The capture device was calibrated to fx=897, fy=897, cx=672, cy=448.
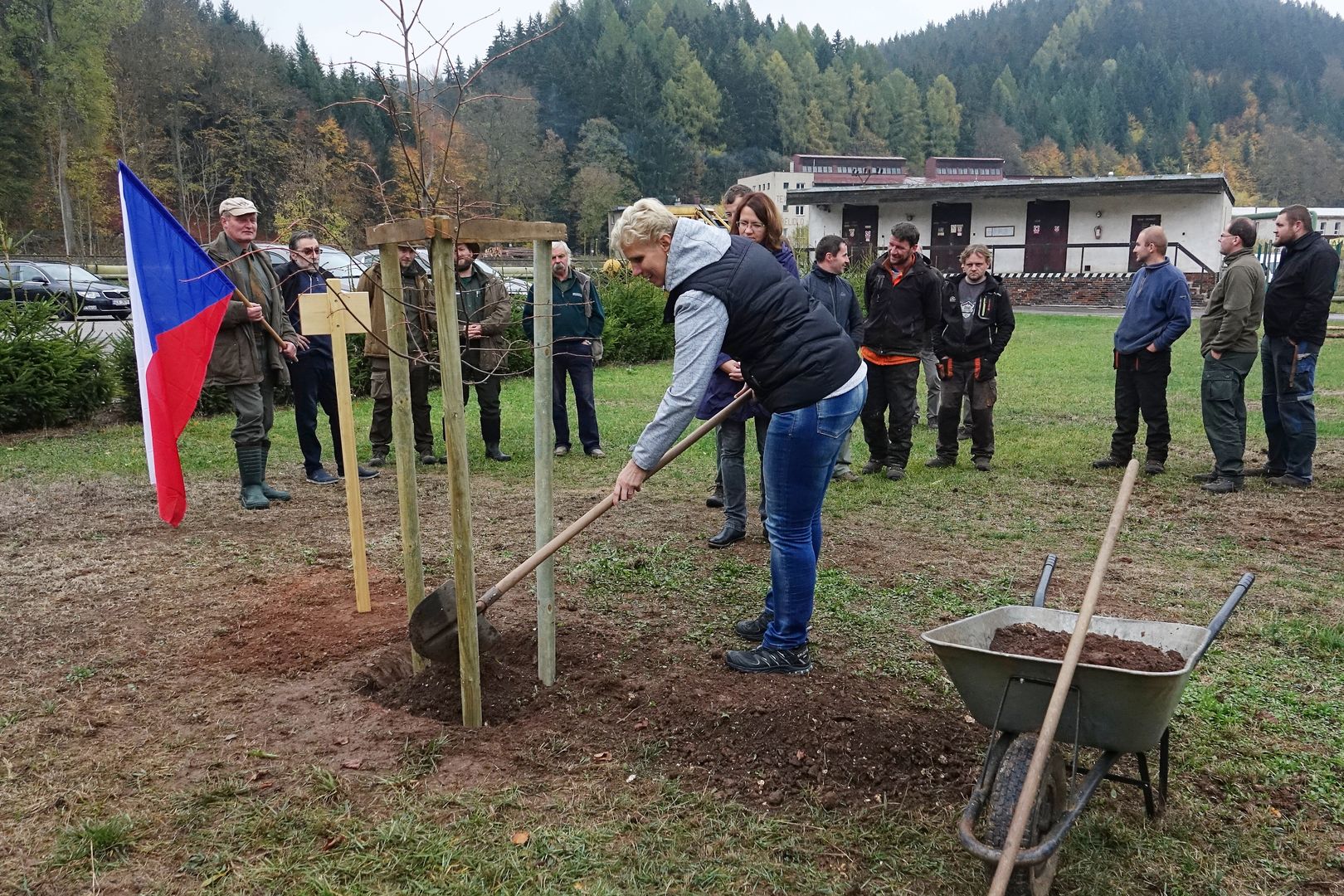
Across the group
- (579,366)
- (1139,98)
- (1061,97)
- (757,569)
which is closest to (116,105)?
(579,366)

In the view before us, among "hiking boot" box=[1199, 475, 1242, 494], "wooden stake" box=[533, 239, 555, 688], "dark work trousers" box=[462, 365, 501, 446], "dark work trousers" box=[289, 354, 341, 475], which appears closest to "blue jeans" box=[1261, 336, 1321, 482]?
"hiking boot" box=[1199, 475, 1242, 494]

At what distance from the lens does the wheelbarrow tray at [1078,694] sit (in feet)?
7.30

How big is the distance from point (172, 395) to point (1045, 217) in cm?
3474

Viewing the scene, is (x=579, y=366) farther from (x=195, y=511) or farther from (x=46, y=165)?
(x=46, y=165)

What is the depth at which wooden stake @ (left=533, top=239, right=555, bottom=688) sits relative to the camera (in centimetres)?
320

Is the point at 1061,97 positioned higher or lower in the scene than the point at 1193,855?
higher

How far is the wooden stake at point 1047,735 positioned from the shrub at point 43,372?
992 cm

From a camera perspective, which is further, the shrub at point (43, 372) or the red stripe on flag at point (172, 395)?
the shrub at point (43, 372)

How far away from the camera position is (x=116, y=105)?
131ft

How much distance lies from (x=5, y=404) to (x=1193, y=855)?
10310 mm

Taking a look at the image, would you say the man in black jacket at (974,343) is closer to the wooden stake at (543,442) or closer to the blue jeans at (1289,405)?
the blue jeans at (1289,405)

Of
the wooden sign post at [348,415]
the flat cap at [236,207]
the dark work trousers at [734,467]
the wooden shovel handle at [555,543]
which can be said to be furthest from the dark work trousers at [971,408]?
the flat cap at [236,207]

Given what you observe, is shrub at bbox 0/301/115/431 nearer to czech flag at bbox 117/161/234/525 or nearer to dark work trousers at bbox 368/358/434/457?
dark work trousers at bbox 368/358/434/457

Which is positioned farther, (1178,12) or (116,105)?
(1178,12)
